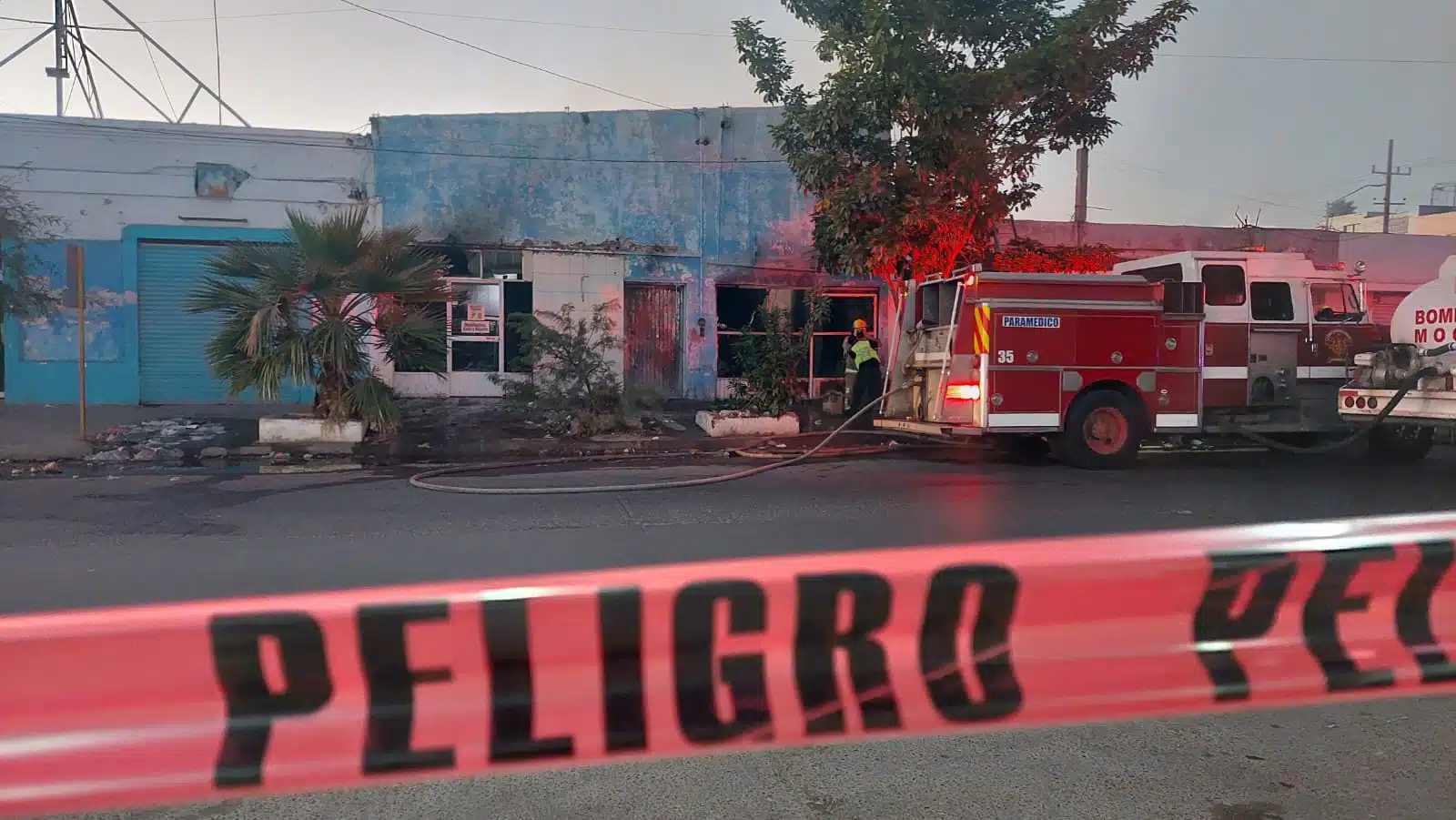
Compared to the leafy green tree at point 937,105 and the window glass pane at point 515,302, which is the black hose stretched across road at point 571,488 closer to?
the leafy green tree at point 937,105

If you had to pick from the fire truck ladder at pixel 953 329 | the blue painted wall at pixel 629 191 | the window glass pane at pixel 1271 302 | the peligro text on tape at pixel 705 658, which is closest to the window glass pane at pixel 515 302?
the blue painted wall at pixel 629 191

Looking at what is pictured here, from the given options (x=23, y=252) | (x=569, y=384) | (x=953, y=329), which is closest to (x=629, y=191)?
(x=569, y=384)

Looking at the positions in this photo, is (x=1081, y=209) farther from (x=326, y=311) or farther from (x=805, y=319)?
(x=326, y=311)

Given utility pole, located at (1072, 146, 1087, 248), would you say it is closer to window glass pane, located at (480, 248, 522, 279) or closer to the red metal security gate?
the red metal security gate

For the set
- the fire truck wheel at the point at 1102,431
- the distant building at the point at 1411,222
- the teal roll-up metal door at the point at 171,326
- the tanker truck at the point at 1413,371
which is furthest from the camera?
the distant building at the point at 1411,222

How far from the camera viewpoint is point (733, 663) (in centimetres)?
319

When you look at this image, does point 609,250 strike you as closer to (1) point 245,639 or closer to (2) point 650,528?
(2) point 650,528

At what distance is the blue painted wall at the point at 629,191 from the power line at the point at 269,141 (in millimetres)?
33

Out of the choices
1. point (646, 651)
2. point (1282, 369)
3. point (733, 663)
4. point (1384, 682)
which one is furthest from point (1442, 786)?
point (1282, 369)

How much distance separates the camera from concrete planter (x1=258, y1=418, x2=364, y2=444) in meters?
13.4

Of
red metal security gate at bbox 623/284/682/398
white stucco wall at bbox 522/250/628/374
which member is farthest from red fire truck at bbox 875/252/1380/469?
white stucco wall at bbox 522/250/628/374

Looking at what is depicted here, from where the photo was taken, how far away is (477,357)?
1906 centimetres

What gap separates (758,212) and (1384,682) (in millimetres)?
16605

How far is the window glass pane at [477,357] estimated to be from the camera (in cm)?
1902
